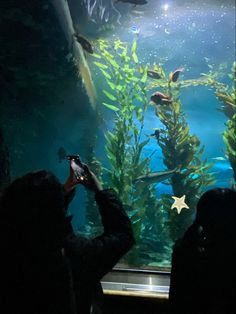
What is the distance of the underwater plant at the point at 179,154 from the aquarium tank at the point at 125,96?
0.07 feet

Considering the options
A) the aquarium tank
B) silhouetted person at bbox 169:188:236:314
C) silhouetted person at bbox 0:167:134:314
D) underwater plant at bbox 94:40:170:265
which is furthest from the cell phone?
underwater plant at bbox 94:40:170:265

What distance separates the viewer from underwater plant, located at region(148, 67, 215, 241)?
20.7 ft

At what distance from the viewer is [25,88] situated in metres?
7.64

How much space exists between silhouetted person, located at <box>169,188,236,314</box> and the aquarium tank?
2.05 m

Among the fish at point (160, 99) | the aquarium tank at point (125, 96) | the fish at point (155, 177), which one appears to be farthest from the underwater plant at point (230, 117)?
the fish at point (160, 99)

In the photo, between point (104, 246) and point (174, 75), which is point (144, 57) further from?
point (104, 246)

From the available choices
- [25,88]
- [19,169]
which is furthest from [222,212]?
[19,169]

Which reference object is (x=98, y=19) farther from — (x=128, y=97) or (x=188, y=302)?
(x=188, y=302)

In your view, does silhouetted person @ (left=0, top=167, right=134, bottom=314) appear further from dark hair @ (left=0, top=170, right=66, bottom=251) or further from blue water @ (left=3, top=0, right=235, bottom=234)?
blue water @ (left=3, top=0, right=235, bottom=234)

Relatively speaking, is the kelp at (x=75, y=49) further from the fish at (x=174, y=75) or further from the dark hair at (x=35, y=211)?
the dark hair at (x=35, y=211)

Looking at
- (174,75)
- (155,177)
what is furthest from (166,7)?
(155,177)

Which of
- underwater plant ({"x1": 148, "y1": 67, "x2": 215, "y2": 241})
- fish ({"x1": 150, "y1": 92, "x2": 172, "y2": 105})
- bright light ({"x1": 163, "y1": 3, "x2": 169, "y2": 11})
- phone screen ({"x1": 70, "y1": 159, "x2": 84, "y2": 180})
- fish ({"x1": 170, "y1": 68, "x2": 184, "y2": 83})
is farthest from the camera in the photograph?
bright light ({"x1": 163, "y1": 3, "x2": 169, "y2": 11})

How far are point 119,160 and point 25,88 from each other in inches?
133

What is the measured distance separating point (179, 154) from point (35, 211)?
5.35m
